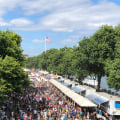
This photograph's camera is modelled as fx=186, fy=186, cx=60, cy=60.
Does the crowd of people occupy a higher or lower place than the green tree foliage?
lower

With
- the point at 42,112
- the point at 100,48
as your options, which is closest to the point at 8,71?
the point at 42,112

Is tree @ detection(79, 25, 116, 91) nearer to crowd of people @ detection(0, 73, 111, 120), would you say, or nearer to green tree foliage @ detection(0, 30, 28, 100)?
crowd of people @ detection(0, 73, 111, 120)

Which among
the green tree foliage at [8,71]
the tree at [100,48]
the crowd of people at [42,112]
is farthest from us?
the tree at [100,48]

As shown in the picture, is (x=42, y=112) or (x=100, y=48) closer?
(x=42, y=112)

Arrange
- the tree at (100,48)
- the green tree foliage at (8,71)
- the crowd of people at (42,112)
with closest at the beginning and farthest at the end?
the green tree foliage at (8,71) < the crowd of people at (42,112) < the tree at (100,48)

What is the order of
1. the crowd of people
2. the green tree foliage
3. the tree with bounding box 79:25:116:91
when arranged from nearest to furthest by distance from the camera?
1. the green tree foliage
2. the crowd of people
3. the tree with bounding box 79:25:116:91

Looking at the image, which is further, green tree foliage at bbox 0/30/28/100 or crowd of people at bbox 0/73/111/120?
crowd of people at bbox 0/73/111/120

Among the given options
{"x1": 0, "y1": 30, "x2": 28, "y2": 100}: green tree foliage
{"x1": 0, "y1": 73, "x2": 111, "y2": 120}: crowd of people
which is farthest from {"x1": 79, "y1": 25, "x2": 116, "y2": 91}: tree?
{"x1": 0, "y1": 30, "x2": 28, "y2": 100}: green tree foliage

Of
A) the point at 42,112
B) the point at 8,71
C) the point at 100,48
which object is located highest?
the point at 100,48

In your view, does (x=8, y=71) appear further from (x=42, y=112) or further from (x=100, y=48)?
(x=100, y=48)

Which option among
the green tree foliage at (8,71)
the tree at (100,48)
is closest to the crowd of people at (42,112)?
the green tree foliage at (8,71)

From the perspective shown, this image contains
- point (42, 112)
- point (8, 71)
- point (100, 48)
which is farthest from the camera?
point (100, 48)

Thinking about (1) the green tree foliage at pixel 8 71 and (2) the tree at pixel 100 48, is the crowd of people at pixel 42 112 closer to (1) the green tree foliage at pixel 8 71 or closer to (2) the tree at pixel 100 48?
(1) the green tree foliage at pixel 8 71

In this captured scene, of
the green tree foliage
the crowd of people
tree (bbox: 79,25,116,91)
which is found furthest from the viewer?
tree (bbox: 79,25,116,91)
